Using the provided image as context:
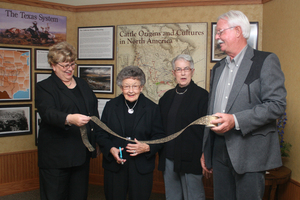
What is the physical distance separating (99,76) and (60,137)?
223cm

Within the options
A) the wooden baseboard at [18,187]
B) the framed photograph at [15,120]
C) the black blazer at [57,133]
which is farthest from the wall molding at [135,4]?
the wooden baseboard at [18,187]

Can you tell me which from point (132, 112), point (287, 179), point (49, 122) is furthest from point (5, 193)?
point (287, 179)

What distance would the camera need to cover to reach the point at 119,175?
219 cm

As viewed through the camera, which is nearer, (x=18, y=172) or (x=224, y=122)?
(x=224, y=122)

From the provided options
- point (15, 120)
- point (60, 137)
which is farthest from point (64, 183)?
point (15, 120)

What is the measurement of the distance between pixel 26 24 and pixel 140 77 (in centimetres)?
276

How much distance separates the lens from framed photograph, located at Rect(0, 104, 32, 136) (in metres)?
3.84

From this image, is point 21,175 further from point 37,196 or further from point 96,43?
point 96,43

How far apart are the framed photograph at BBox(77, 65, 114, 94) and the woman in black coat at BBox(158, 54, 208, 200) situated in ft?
6.33

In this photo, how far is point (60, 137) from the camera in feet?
7.15

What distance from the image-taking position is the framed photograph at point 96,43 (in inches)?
166

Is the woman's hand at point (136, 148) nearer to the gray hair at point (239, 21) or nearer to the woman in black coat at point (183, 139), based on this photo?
the woman in black coat at point (183, 139)

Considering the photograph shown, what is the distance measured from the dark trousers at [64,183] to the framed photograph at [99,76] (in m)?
2.10

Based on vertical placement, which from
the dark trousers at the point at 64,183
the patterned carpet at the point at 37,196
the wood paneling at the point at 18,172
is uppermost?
the dark trousers at the point at 64,183
